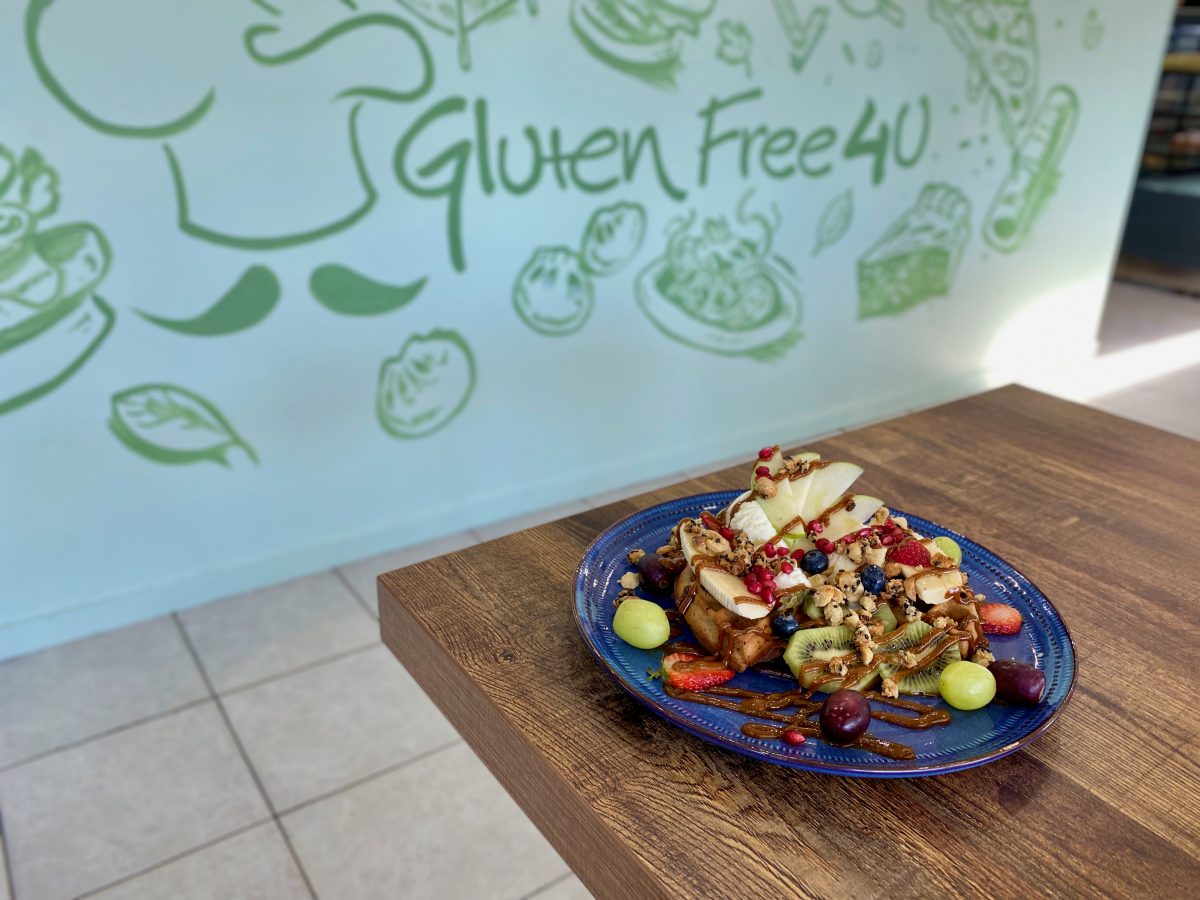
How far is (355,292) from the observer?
242 cm

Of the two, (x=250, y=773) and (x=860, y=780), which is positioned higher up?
(x=860, y=780)

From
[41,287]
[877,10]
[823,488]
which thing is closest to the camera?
[823,488]

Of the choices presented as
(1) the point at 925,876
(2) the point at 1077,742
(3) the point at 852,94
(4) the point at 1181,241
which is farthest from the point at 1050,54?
(1) the point at 925,876

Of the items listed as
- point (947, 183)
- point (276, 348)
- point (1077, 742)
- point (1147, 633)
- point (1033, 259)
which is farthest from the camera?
point (1033, 259)

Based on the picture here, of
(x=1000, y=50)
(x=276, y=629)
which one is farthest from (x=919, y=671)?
(x=1000, y=50)

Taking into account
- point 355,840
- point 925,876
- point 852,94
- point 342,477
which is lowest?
point 355,840

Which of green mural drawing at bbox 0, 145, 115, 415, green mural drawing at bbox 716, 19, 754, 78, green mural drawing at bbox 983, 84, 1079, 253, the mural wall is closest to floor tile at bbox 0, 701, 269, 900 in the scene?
the mural wall

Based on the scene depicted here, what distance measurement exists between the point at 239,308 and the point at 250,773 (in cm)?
104

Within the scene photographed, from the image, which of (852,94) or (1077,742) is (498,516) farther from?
(1077,742)

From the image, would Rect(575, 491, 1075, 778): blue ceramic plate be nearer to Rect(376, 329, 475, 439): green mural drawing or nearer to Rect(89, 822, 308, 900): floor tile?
Rect(89, 822, 308, 900): floor tile

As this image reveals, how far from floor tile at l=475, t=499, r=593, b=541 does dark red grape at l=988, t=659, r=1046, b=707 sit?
→ 1855 mm

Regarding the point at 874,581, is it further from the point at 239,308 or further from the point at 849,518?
the point at 239,308

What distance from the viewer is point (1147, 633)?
43.2 inches

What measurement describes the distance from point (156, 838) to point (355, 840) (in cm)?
36
